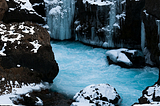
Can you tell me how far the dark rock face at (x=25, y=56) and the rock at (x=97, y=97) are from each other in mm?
1763

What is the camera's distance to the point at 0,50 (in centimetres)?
834

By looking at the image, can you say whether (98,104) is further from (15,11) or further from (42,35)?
(15,11)

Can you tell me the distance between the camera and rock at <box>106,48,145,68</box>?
11398 millimetres

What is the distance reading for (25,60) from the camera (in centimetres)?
837

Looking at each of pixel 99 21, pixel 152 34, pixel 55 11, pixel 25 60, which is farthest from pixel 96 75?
pixel 55 11

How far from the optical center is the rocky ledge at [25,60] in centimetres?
796

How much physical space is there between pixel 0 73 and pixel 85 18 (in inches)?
324

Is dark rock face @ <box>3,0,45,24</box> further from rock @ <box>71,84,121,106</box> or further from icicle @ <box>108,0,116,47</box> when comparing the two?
rock @ <box>71,84,121,106</box>

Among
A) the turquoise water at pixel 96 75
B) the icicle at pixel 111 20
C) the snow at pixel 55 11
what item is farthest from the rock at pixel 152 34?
the snow at pixel 55 11

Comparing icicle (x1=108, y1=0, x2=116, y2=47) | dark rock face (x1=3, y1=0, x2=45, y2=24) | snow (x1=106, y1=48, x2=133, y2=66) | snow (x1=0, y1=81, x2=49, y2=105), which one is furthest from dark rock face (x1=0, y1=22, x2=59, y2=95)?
dark rock face (x1=3, y1=0, x2=45, y2=24)

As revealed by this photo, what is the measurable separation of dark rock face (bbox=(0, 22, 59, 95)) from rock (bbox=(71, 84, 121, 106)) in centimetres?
176

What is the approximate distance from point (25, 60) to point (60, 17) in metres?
7.55

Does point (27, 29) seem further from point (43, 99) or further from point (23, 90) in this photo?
point (43, 99)

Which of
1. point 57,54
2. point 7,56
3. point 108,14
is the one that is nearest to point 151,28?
point 108,14
